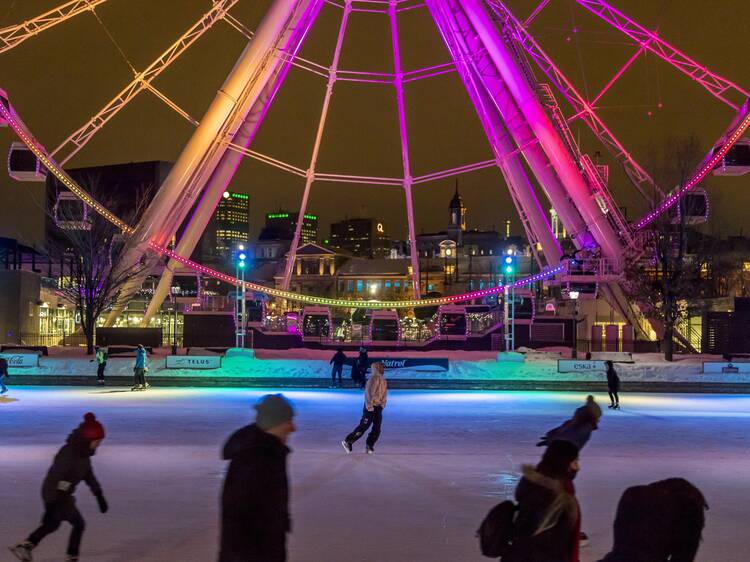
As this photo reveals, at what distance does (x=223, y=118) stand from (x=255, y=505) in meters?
38.4

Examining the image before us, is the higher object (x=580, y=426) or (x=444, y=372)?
(x=580, y=426)

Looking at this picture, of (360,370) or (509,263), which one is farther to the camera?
(509,263)

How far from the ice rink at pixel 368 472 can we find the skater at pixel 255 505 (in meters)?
3.43

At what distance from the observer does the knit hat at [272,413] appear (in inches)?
211

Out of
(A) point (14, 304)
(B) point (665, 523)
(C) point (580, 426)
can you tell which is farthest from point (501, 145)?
(B) point (665, 523)

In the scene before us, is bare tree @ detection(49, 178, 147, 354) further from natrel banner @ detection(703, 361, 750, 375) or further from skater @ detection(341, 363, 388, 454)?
skater @ detection(341, 363, 388, 454)

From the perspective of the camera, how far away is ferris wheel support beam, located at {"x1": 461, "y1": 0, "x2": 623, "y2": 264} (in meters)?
41.3

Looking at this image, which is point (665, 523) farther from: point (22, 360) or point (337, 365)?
point (22, 360)

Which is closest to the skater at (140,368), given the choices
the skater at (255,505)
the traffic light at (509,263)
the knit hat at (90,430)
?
the traffic light at (509,263)

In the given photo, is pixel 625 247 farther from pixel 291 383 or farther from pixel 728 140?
pixel 291 383

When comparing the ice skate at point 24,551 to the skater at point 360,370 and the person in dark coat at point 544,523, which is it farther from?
the skater at point 360,370

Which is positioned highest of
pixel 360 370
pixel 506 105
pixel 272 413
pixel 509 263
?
pixel 506 105

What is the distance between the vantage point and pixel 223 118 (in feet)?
138

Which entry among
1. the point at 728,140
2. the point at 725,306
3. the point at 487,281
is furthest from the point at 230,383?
the point at 487,281
